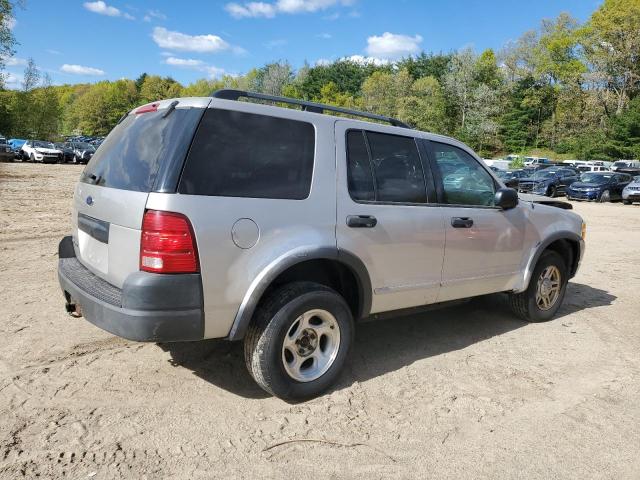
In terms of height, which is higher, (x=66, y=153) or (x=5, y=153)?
(x=66, y=153)

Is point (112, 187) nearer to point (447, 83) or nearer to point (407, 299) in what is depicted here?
point (407, 299)

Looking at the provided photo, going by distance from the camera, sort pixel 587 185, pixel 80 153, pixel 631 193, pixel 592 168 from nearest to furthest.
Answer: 1. pixel 631 193
2. pixel 587 185
3. pixel 80 153
4. pixel 592 168

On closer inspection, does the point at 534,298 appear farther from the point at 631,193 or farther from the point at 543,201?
the point at 631,193

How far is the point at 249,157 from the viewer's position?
321cm

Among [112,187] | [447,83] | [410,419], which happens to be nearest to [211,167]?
[112,187]

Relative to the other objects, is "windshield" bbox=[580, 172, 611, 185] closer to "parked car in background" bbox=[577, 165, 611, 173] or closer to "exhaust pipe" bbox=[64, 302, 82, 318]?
"parked car in background" bbox=[577, 165, 611, 173]

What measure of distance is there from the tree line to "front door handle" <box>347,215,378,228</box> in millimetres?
53252

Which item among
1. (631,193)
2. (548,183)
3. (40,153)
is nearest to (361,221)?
(631,193)

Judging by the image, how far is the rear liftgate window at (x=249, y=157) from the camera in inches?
119

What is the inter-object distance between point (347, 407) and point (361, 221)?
→ 4.14 ft

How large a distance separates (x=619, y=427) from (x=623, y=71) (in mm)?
69142

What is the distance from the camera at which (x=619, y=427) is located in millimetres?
3309

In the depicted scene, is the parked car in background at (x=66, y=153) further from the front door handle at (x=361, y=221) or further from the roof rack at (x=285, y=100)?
the front door handle at (x=361, y=221)

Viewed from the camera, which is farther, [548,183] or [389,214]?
[548,183]
